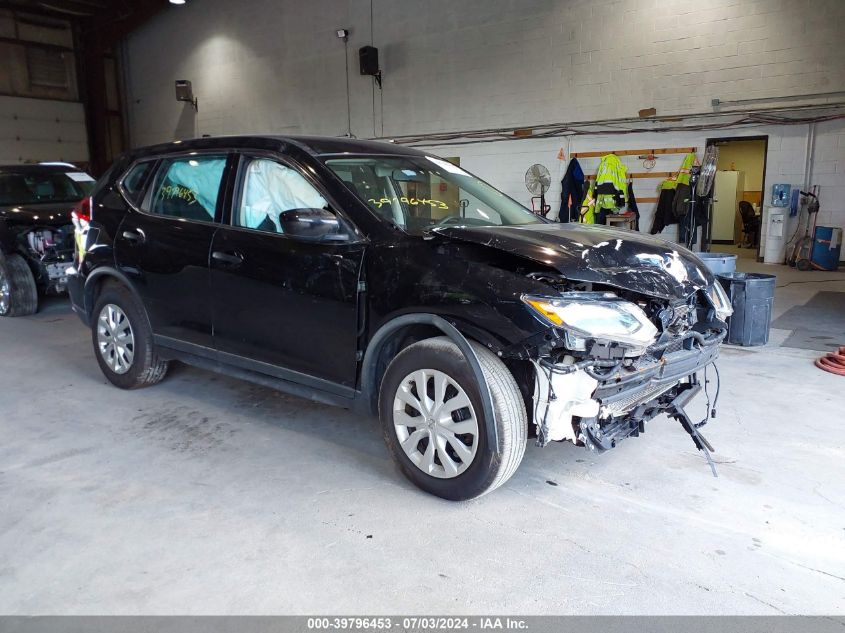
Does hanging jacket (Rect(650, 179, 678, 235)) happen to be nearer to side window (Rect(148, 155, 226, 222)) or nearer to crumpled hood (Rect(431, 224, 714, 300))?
crumpled hood (Rect(431, 224, 714, 300))

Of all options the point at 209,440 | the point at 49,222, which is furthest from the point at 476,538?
the point at 49,222

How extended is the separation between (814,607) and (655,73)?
10.2 m

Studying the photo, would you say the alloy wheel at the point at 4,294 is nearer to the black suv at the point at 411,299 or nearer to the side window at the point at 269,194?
the black suv at the point at 411,299

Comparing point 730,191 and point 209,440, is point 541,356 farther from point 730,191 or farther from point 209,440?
point 730,191

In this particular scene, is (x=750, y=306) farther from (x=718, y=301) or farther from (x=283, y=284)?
(x=283, y=284)

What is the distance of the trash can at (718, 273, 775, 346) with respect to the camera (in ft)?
16.0

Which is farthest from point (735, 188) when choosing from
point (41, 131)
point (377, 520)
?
point (41, 131)

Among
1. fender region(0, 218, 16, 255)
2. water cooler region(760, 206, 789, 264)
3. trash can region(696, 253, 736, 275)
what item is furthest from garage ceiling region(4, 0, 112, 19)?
trash can region(696, 253, 736, 275)

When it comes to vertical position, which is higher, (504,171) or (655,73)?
(655,73)

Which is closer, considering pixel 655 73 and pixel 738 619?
pixel 738 619

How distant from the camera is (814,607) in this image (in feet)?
6.11

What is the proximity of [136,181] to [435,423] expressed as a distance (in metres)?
2.54

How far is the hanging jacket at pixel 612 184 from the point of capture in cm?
1072

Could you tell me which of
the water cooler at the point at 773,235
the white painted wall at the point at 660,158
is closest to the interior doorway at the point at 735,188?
the water cooler at the point at 773,235
